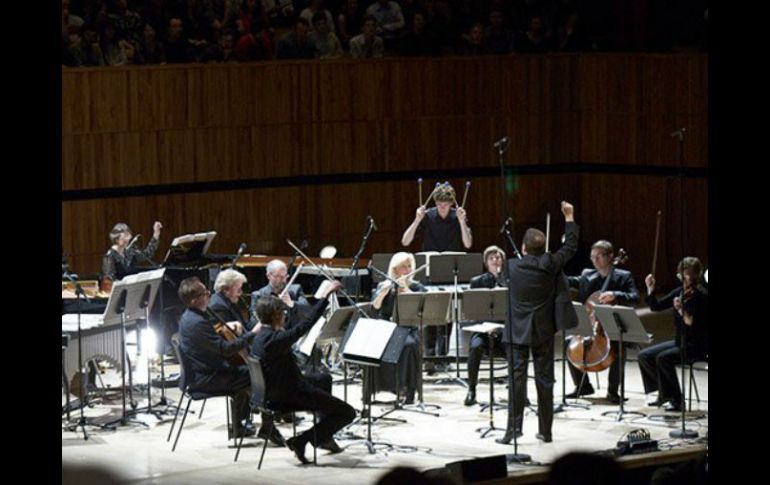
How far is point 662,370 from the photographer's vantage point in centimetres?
1133

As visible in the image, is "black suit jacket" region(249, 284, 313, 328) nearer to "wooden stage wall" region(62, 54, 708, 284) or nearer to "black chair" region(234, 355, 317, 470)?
"black chair" region(234, 355, 317, 470)

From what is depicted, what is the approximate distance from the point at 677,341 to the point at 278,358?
11.1 feet

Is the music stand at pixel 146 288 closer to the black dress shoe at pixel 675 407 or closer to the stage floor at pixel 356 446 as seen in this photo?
the stage floor at pixel 356 446

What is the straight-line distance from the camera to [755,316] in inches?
142

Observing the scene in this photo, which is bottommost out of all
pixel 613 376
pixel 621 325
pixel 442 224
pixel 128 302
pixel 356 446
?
pixel 356 446

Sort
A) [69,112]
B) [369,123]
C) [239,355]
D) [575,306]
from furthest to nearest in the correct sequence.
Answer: [369,123] → [69,112] → [575,306] → [239,355]

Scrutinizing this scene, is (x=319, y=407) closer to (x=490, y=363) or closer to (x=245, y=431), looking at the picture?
(x=245, y=431)

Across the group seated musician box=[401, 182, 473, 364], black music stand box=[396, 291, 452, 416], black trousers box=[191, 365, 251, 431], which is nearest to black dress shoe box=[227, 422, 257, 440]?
black trousers box=[191, 365, 251, 431]

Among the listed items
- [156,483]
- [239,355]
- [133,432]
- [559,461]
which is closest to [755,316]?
[559,461]

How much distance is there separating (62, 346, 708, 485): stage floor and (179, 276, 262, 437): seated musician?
1.58 ft

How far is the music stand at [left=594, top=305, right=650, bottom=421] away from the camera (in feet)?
35.0

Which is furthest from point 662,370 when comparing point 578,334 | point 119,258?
point 119,258

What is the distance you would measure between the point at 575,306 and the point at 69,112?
621cm
